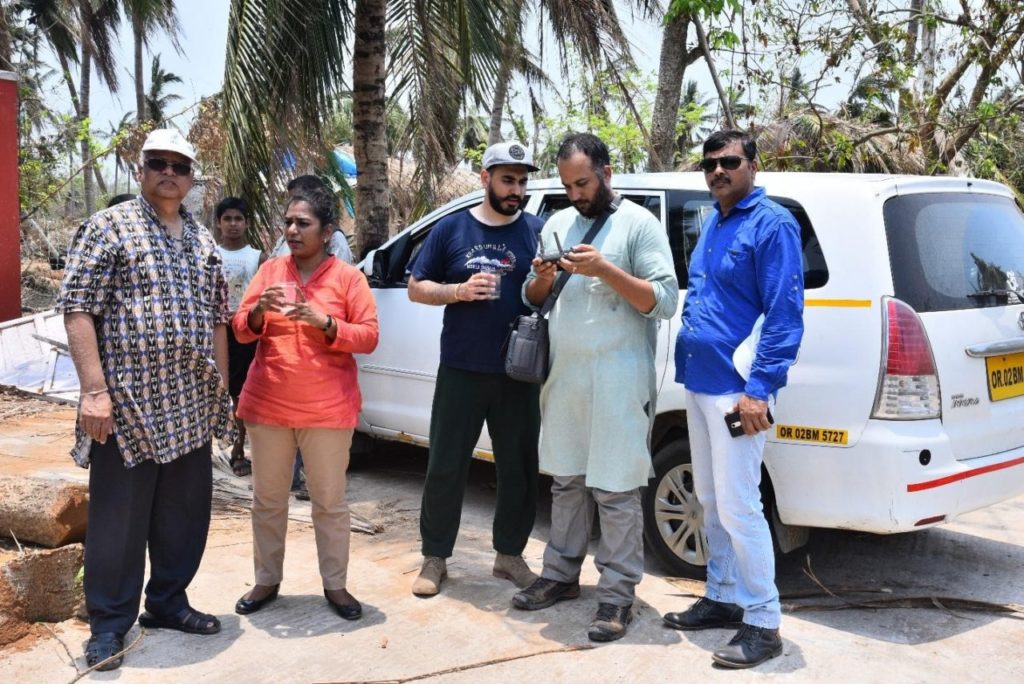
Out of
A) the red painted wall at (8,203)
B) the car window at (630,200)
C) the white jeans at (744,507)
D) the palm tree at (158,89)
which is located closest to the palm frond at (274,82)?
the red painted wall at (8,203)

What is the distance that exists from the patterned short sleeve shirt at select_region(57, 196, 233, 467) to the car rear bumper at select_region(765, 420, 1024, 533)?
2.40 m

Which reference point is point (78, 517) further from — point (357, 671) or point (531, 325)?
point (531, 325)

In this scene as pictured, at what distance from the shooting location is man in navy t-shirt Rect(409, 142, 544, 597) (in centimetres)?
429

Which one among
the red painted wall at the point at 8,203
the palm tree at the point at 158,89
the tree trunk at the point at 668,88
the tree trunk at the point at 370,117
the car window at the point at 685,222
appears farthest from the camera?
the palm tree at the point at 158,89

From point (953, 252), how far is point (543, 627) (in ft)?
7.69

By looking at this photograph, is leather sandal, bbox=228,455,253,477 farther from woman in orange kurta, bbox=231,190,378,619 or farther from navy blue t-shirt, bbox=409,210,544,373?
navy blue t-shirt, bbox=409,210,544,373

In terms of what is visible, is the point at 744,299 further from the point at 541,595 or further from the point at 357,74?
the point at 357,74

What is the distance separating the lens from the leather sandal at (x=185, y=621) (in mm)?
3971

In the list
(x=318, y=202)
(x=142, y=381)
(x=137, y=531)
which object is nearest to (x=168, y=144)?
(x=318, y=202)

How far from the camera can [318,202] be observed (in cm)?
412

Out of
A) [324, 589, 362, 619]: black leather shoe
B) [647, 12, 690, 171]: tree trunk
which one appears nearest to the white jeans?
[324, 589, 362, 619]: black leather shoe

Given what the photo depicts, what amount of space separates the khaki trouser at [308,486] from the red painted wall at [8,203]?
307 inches

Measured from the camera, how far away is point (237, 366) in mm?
6090

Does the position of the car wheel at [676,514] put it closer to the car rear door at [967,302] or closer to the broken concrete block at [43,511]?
the car rear door at [967,302]
